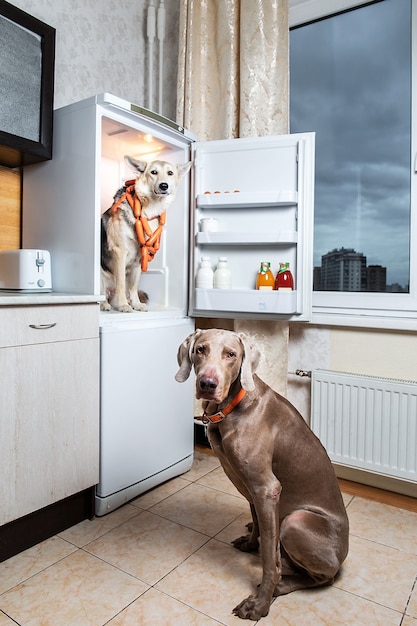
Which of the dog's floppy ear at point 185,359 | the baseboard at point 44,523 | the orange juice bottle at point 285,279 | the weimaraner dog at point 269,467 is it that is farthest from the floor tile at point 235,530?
the orange juice bottle at point 285,279

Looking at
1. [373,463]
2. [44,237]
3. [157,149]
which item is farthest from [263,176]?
[373,463]

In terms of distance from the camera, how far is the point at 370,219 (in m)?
2.37

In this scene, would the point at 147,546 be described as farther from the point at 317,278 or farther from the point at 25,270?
the point at 317,278

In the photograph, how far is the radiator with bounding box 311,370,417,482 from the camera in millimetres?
2021

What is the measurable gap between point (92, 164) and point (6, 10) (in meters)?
0.65

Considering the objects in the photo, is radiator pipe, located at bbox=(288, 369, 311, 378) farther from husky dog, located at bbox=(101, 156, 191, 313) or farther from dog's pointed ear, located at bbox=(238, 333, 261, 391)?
dog's pointed ear, located at bbox=(238, 333, 261, 391)

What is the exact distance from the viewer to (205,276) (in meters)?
2.24

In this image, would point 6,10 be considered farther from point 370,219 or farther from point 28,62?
point 370,219

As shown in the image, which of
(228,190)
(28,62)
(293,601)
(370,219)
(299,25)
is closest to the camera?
(293,601)

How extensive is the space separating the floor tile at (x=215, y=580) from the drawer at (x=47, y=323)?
0.93 m

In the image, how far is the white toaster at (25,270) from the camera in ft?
6.06

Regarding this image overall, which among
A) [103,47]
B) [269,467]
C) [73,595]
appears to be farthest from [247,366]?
[103,47]

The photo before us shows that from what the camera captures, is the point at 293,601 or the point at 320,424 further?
the point at 320,424

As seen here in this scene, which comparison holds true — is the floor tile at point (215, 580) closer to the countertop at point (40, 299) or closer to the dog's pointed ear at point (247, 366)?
the dog's pointed ear at point (247, 366)
